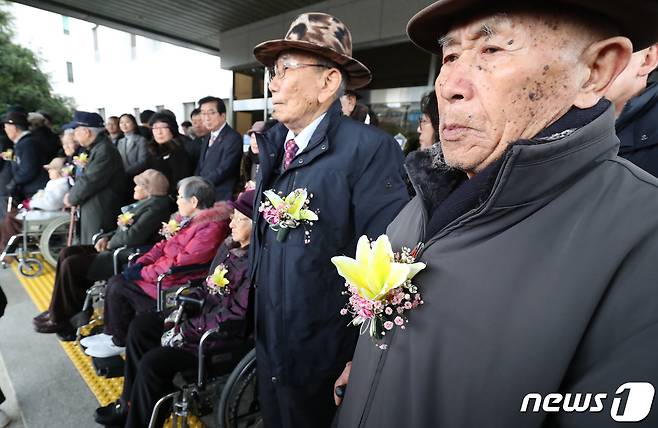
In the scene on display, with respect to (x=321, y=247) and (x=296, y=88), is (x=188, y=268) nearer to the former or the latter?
(x=321, y=247)

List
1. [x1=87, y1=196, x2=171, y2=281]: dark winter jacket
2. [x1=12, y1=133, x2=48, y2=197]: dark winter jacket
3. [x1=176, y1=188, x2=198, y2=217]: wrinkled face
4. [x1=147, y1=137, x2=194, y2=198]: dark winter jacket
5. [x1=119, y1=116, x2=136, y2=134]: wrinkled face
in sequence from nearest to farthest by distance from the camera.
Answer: [x1=176, y1=188, x2=198, y2=217]: wrinkled face < [x1=87, y1=196, x2=171, y2=281]: dark winter jacket < [x1=147, y1=137, x2=194, y2=198]: dark winter jacket < [x1=12, y1=133, x2=48, y2=197]: dark winter jacket < [x1=119, y1=116, x2=136, y2=134]: wrinkled face

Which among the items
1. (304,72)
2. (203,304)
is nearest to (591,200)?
(304,72)

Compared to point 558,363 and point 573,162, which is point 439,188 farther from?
point 558,363

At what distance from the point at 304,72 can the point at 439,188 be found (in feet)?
3.68

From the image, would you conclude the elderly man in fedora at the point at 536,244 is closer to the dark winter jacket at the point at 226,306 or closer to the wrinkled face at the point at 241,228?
the dark winter jacket at the point at 226,306

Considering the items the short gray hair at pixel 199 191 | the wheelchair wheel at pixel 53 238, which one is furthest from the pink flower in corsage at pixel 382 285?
the wheelchair wheel at pixel 53 238

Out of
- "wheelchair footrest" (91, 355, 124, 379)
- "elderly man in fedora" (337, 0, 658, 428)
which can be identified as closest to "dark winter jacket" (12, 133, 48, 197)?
"wheelchair footrest" (91, 355, 124, 379)

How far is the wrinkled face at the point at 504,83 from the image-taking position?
0.70 m

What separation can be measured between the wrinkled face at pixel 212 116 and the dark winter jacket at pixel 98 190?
1166 millimetres

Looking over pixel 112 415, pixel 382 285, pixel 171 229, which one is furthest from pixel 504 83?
pixel 171 229

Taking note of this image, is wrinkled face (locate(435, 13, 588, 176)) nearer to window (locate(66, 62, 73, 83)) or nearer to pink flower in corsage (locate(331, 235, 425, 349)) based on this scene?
pink flower in corsage (locate(331, 235, 425, 349))

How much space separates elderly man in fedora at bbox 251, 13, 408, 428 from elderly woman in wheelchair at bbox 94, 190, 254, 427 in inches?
18.2

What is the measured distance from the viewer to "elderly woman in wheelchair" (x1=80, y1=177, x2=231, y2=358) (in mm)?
2809

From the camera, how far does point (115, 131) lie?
24.6 feet
